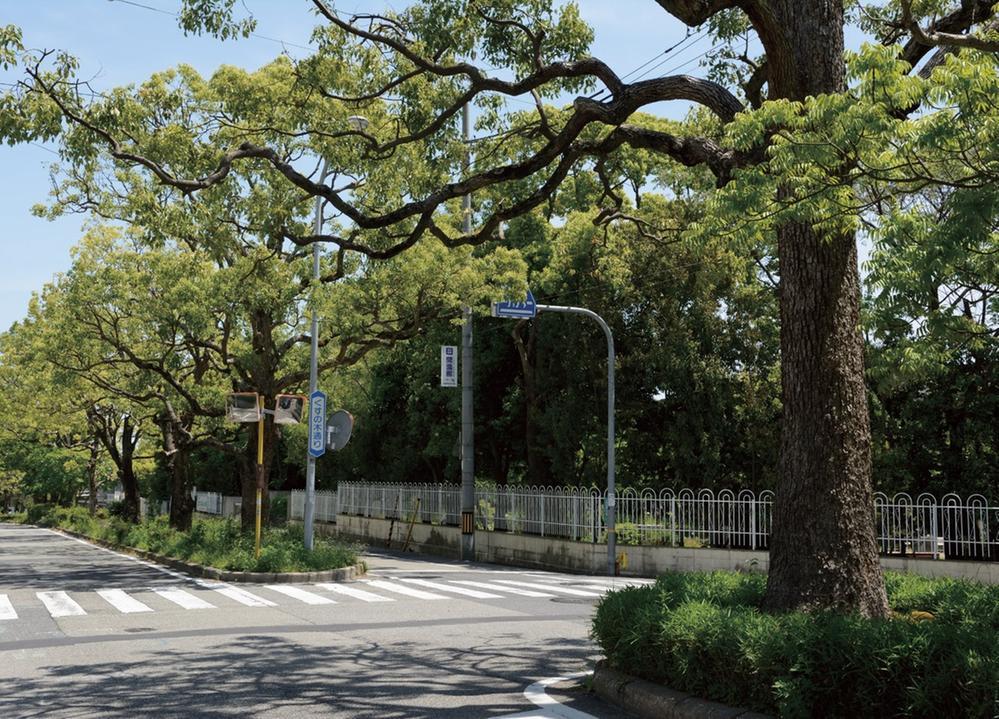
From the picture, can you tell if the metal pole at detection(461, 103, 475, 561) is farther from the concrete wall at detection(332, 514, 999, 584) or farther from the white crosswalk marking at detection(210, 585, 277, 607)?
the white crosswalk marking at detection(210, 585, 277, 607)

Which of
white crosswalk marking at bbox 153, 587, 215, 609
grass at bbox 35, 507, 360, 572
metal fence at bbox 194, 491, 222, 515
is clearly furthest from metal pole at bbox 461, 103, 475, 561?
metal fence at bbox 194, 491, 222, 515

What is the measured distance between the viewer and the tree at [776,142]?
252 inches

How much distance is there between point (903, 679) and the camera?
17.6ft

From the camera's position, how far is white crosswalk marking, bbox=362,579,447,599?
1552cm

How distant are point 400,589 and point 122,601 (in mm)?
4716

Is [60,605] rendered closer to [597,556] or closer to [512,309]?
[512,309]

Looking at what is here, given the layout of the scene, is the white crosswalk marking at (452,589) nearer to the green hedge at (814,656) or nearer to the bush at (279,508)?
the green hedge at (814,656)

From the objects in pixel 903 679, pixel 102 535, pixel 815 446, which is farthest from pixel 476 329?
pixel 903 679

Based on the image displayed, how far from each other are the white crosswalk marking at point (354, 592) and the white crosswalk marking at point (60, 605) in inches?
163

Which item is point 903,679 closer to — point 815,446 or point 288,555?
point 815,446

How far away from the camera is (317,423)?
19.8m

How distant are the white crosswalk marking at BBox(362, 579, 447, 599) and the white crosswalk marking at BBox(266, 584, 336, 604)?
150 cm

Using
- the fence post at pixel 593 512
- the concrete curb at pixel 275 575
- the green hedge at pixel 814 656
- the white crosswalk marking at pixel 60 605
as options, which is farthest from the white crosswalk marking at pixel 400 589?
the green hedge at pixel 814 656

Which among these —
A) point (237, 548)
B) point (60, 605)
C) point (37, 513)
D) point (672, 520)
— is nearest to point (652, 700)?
point (60, 605)
